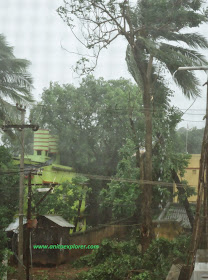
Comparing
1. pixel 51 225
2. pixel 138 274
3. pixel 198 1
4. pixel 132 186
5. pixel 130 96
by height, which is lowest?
pixel 138 274

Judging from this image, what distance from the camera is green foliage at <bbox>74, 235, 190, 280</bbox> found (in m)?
7.41

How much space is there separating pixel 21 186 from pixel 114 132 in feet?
8.40

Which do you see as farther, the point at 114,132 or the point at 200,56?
the point at 114,132

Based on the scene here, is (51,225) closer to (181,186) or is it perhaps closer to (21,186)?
(21,186)

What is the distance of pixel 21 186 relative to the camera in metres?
8.16

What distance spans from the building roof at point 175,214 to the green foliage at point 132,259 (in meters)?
0.48

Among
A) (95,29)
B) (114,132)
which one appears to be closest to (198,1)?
(95,29)

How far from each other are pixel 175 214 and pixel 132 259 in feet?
5.46

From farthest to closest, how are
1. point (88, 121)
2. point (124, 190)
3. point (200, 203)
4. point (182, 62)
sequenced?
1. point (88, 121)
2. point (124, 190)
3. point (182, 62)
4. point (200, 203)

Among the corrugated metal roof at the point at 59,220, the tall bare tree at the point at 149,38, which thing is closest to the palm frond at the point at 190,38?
the tall bare tree at the point at 149,38

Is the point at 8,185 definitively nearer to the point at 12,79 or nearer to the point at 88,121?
the point at 88,121

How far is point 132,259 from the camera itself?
25.8ft

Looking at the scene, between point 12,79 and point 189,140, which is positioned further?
point 12,79

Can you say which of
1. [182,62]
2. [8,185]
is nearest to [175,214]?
[182,62]
